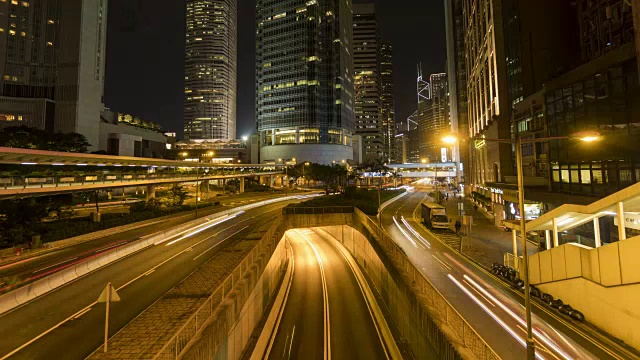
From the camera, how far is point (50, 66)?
8225cm

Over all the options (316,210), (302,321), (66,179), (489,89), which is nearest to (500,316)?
(302,321)

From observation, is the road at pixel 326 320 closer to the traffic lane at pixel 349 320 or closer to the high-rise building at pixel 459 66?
the traffic lane at pixel 349 320

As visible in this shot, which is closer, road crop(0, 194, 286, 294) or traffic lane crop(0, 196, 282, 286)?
road crop(0, 194, 286, 294)

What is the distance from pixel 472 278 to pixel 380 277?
251 inches

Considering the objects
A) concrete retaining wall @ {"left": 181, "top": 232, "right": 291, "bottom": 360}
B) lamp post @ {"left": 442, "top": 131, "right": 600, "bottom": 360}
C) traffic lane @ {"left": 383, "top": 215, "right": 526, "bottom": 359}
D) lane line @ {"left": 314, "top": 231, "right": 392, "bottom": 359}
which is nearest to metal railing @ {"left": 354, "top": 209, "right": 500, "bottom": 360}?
lamp post @ {"left": 442, "top": 131, "right": 600, "bottom": 360}

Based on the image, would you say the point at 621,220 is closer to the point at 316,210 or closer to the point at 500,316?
the point at 500,316

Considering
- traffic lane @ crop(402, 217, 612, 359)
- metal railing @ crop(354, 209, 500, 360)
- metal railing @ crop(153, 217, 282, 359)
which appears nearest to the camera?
metal railing @ crop(153, 217, 282, 359)

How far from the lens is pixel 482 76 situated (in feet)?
183

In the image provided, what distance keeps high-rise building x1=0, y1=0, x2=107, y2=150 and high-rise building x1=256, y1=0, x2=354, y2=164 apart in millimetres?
70307

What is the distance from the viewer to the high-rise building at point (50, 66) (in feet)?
256

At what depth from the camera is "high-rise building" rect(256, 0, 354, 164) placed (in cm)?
13212

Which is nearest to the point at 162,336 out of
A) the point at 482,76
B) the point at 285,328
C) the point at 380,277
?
the point at 285,328

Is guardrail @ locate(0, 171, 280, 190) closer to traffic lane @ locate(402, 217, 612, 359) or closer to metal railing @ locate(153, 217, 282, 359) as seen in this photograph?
metal railing @ locate(153, 217, 282, 359)

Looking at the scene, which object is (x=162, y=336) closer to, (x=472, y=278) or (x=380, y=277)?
(x=380, y=277)
